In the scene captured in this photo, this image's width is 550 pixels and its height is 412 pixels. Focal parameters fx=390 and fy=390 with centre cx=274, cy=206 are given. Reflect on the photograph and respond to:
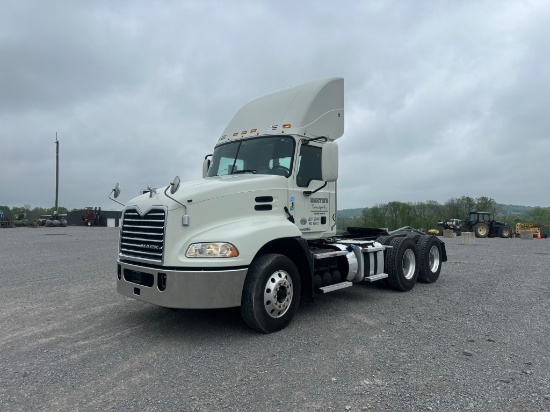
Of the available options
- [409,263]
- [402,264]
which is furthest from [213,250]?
[409,263]

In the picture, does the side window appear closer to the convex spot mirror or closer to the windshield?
the windshield

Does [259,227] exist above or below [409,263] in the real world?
above

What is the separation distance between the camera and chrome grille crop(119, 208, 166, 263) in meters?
4.94

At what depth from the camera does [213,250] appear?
4777mm

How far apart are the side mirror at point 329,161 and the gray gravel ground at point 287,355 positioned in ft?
7.19

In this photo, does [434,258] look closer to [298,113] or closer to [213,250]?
[298,113]

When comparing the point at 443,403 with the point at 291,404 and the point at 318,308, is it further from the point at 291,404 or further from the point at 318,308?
the point at 318,308

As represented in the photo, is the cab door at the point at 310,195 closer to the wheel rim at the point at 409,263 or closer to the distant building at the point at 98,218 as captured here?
the wheel rim at the point at 409,263

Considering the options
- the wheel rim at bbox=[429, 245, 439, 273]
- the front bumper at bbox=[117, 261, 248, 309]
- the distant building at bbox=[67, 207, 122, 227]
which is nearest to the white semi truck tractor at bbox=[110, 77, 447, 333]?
the front bumper at bbox=[117, 261, 248, 309]

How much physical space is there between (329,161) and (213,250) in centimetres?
232

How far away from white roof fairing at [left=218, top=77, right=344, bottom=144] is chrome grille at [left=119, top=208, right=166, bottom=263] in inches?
92.7

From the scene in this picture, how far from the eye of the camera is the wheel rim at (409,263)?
8.40m

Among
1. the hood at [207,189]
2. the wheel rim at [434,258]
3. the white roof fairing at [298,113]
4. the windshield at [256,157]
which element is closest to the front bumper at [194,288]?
the hood at [207,189]

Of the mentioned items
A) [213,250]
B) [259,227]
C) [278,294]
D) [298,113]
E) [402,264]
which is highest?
[298,113]
